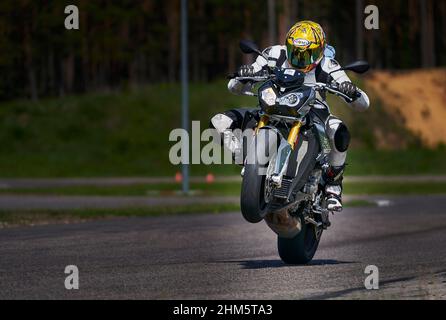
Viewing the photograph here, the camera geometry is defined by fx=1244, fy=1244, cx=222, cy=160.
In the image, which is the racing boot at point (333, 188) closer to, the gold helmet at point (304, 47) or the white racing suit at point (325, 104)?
the white racing suit at point (325, 104)

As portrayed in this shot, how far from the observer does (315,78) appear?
41.8 ft

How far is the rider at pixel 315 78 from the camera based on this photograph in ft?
40.9

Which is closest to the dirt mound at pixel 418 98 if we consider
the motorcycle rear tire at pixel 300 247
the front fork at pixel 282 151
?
the motorcycle rear tire at pixel 300 247

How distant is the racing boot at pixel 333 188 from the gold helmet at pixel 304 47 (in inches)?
42.8

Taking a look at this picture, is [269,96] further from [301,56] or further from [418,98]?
[418,98]

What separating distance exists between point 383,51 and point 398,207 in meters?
73.5

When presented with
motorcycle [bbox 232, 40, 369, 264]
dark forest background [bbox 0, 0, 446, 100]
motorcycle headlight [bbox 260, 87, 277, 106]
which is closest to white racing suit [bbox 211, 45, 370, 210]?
motorcycle [bbox 232, 40, 369, 264]

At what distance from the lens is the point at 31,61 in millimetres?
65688

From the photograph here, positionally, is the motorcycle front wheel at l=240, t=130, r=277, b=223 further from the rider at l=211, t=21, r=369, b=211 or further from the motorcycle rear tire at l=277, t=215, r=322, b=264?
the motorcycle rear tire at l=277, t=215, r=322, b=264

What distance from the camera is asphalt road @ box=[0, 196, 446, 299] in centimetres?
1033

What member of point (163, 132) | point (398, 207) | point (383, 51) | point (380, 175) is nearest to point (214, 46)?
point (383, 51)

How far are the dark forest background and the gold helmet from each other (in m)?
47.7

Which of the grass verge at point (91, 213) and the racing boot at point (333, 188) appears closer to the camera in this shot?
Result: the racing boot at point (333, 188)

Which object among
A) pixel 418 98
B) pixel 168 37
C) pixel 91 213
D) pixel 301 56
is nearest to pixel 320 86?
pixel 301 56
